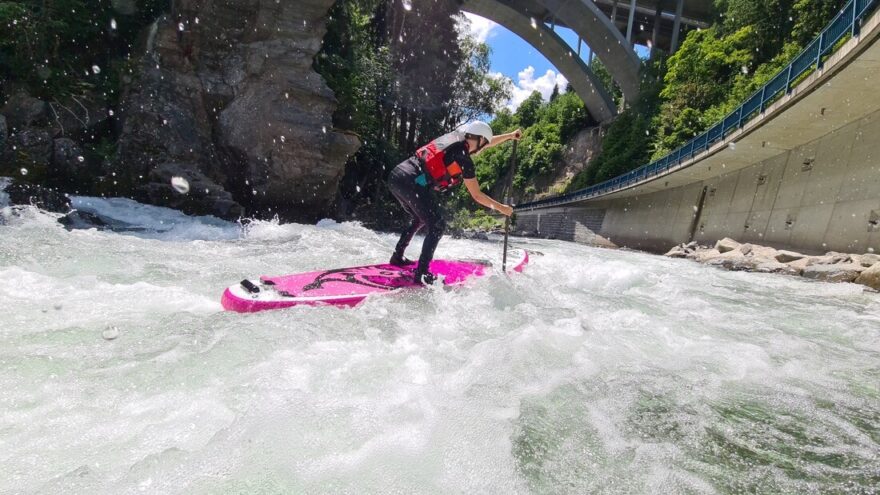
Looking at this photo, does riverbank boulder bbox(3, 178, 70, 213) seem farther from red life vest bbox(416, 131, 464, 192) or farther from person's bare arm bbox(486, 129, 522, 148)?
person's bare arm bbox(486, 129, 522, 148)

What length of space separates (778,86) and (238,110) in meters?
16.0

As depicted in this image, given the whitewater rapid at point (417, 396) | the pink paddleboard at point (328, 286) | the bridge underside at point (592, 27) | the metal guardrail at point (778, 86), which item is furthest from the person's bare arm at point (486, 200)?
the bridge underside at point (592, 27)

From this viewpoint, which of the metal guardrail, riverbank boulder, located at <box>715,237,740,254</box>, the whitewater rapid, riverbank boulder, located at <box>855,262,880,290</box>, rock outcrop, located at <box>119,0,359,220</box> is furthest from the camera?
riverbank boulder, located at <box>715,237,740,254</box>

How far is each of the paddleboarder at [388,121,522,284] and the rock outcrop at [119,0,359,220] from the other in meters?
9.81

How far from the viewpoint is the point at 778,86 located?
1162cm

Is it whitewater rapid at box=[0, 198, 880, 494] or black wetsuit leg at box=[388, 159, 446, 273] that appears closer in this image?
whitewater rapid at box=[0, 198, 880, 494]

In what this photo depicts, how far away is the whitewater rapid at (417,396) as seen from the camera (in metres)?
1.74

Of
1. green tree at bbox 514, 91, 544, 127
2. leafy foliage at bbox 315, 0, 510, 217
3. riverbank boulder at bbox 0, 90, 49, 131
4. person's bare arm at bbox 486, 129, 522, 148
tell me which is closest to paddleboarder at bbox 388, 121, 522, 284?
person's bare arm at bbox 486, 129, 522, 148

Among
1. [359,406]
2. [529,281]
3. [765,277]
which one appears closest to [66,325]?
[359,406]

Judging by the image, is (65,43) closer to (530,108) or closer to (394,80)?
(394,80)

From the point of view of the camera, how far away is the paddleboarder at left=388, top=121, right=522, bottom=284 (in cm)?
487

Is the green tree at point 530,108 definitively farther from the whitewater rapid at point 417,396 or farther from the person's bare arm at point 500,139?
the whitewater rapid at point 417,396

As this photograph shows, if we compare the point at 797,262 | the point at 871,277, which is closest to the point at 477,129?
the point at 871,277

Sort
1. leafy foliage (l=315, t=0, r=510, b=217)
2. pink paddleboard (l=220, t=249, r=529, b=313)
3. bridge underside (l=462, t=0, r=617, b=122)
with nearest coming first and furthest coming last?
pink paddleboard (l=220, t=249, r=529, b=313), leafy foliage (l=315, t=0, r=510, b=217), bridge underside (l=462, t=0, r=617, b=122)
